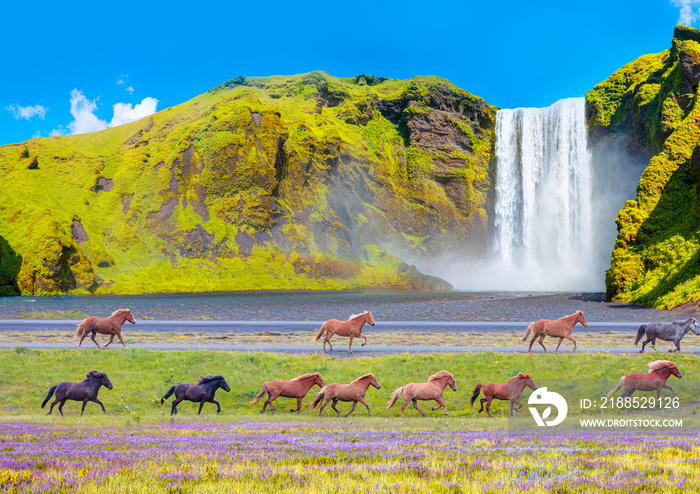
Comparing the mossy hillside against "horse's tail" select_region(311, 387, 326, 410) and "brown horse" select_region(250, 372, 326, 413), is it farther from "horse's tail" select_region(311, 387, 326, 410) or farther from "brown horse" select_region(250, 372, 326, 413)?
"horse's tail" select_region(311, 387, 326, 410)

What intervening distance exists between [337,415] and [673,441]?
9.40 metres

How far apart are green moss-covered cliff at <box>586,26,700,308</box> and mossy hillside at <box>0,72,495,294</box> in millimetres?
52179

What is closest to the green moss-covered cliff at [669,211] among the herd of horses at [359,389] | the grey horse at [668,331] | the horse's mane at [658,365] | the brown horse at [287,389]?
the grey horse at [668,331]

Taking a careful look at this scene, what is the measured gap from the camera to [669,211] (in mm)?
48156

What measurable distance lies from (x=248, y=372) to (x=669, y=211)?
4827 cm

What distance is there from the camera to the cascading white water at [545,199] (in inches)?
3659

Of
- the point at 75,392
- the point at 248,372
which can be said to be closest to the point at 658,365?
the point at 248,372

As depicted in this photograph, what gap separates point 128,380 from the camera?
1748 centimetres

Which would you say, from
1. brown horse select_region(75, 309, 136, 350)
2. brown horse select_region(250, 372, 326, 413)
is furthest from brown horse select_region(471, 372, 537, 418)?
brown horse select_region(75, 309, 136, 350)

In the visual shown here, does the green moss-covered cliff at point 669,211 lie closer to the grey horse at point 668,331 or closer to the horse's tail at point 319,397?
the grey horse at point 668,331

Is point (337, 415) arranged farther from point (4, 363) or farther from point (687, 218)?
point (687, 218)

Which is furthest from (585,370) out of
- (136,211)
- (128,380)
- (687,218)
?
(136,211)

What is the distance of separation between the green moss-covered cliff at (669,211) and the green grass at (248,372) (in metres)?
25.1

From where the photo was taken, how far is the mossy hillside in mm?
87500
